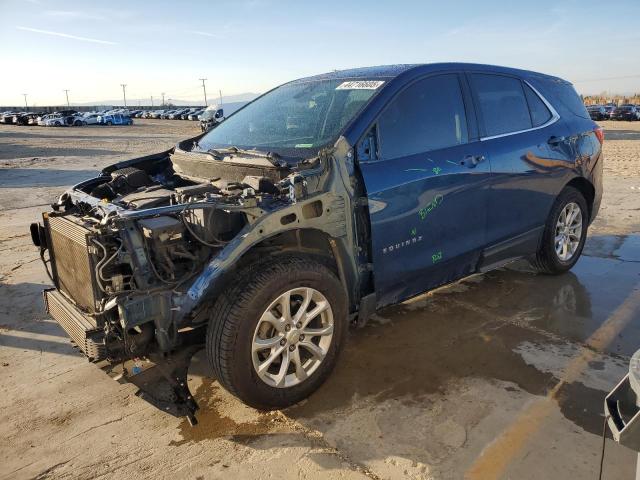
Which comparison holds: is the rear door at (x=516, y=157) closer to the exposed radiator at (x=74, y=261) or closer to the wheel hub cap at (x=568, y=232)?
the wheel hub cap at (x=568, y=232)

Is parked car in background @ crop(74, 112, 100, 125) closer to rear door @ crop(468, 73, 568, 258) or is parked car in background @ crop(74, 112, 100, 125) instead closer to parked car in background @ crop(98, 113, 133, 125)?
parked car in background @ crop(98, 113, 133, 125)

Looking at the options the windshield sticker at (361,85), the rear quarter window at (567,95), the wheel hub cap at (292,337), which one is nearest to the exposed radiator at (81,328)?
the wheel hub cap at (292,337)

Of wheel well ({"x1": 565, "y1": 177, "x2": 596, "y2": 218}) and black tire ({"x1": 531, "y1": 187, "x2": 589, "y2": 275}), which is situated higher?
wheel well ({"x1": 565, "y1": 177, "x2": 596, "y2": 218})

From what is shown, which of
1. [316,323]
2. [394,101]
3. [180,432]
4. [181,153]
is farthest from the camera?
[181,153]

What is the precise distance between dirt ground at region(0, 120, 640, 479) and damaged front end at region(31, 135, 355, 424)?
12.9 inches

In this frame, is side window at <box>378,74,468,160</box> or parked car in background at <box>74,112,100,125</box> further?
parked car in background at <box>74,112,100,125</box>


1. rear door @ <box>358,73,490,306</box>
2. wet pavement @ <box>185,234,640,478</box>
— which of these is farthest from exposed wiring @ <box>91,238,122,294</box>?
rear door @ <box>358,73,490,306</box>

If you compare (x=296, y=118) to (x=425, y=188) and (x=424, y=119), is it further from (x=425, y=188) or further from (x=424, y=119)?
(x=425, y=188)

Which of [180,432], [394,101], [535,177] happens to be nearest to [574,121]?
[535,177]

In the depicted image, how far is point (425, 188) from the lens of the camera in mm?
3398

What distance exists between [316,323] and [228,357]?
0.67 m

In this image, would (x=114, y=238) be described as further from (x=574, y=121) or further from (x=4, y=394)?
(x=574, y=121)

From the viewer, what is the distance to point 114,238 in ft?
8.61

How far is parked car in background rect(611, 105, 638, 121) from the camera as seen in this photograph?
38531 millimetres
